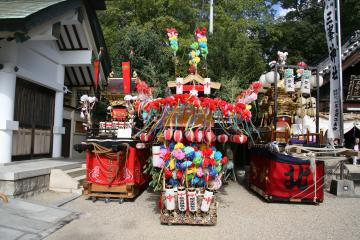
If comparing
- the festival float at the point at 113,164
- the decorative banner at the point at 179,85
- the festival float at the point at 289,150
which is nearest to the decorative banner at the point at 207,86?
the decorative banner at the point at 179,85

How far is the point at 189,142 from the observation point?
7.09m

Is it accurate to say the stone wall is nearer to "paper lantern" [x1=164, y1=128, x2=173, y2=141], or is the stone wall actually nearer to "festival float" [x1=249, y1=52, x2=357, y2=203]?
"paper lantern" [x1=164, y1=128, x2=173, y2=141]

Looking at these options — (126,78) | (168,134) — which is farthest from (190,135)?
(126,78)

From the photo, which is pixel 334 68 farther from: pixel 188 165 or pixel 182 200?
pixel 182 200

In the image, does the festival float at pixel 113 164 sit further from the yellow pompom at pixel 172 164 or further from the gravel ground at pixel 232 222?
the yellow pompom at pixel 172 164

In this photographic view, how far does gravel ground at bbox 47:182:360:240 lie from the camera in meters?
5.97

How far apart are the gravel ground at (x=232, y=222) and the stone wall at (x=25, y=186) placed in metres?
0.98

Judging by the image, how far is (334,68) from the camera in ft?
36.2

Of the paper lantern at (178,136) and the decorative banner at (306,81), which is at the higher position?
the decorative banner at (306,81)

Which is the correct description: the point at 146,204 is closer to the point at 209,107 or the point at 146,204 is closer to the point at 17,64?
the point at 209,107

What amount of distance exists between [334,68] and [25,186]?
9603 mm

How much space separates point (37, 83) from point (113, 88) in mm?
2571

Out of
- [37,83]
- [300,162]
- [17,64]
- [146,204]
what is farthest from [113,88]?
[300,162]

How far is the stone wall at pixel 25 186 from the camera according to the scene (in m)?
7.42
